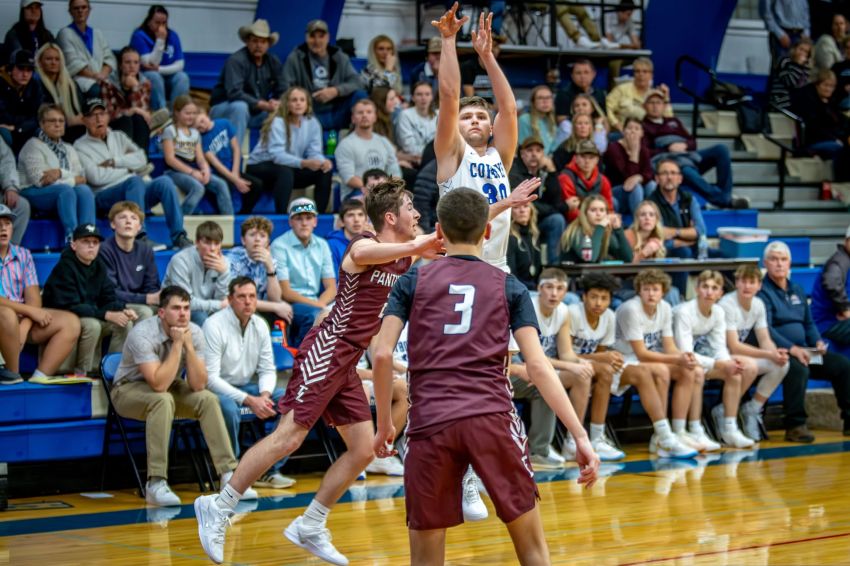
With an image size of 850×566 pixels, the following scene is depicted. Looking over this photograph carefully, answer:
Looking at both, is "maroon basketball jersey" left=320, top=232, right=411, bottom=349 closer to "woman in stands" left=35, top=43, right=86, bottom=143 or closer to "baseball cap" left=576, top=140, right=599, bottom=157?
"woman in stands" left=35, top=43, right=86, bottom=143

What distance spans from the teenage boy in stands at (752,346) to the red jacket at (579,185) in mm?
1520

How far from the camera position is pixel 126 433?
8320mm

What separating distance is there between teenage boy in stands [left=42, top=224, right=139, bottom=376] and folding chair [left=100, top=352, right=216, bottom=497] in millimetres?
195

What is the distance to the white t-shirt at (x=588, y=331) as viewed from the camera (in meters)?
9.73

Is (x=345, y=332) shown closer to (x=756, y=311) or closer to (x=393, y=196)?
(x=393, y=196)

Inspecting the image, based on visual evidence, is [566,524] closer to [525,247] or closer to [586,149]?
[525,247]

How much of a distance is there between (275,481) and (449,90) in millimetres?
3687

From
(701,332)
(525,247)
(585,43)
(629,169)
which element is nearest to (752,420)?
(701,332)

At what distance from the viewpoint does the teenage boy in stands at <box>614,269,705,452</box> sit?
986 cm

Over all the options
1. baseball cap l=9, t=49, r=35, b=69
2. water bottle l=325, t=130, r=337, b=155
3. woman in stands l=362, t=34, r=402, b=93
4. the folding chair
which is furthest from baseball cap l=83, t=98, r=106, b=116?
woman in stands l=362, t=34, r=402, b=93

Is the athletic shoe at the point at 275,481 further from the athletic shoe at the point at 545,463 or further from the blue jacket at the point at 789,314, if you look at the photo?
the blue jacket at the point at 789,314

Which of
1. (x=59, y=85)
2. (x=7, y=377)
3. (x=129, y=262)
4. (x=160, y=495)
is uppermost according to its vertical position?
(x=59, y=85)

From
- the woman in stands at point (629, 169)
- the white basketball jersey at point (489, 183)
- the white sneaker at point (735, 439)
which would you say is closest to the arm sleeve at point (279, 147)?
the woman in stands at point (629, 169)

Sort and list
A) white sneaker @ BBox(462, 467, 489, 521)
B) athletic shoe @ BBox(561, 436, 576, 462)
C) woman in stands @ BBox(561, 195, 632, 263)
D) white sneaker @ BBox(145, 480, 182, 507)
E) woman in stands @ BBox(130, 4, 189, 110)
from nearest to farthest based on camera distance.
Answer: white sneaker @ BBox(462, 467, 489, 521) → white sneaker @ BBox(145, 480, 182, 507) → athletic shoe @ BBox(561, 436, 576, 462) → woman in stands @ BBox(561, 195, 632, 263) → woman in stands @ BBox(130, 4, 189, 110)
